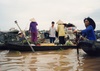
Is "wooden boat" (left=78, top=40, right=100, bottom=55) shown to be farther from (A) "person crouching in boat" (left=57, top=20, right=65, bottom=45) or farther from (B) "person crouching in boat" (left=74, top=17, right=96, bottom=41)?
(A) "person crouching in boat" (left=57, top=20, right=65, bottom=45)

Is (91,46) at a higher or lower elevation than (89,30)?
lower

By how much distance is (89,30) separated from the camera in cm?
685

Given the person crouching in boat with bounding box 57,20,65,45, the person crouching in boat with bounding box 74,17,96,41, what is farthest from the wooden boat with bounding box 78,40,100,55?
the person crouching in boat with bounding box 57,20,65,45

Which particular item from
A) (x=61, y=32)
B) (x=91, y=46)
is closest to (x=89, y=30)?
(x=91, y=46)

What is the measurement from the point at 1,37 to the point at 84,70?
1000 cm

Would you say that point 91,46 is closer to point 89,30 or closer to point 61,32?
point 89,30

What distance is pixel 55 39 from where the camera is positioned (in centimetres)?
1316

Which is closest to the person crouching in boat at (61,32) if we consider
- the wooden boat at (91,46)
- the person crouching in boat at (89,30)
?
the person crouching in boat at (89,30)

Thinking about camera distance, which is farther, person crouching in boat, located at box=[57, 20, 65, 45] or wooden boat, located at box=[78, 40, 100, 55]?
person crouching in boat, located at box=[57, 20, 65, 45]

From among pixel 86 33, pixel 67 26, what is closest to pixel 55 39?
pixel 67 26

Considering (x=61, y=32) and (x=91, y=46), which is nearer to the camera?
(x=91, y=46)

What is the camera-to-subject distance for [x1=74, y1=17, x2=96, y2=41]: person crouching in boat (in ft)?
22.4

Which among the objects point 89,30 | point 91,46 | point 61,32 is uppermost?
point 89,30

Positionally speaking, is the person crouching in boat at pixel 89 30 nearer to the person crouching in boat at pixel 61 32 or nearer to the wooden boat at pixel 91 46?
the wooden boat at pixel 91 46
